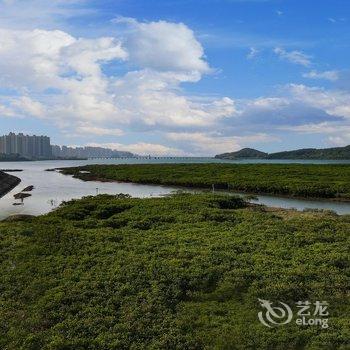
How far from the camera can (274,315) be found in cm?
1536

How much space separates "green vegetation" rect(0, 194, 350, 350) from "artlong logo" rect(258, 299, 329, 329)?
0.25 meters

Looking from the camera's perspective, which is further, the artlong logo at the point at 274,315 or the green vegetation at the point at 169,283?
the artlong logo at the point at 274,315

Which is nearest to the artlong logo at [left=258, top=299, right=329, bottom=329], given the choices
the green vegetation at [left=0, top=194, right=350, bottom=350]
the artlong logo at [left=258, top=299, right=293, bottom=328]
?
the artlong logo at [left=258, top=299, right=293, bottom=328]

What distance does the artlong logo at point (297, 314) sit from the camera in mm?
14719

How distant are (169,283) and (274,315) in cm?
464

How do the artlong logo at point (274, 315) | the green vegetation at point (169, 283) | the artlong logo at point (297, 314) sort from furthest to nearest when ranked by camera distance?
1. the artlong logo at point (274, 315)
2. the artlong logo at point (297, 314)
3. the green vegetation at point (169, 283)

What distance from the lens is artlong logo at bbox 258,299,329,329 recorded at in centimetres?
1472

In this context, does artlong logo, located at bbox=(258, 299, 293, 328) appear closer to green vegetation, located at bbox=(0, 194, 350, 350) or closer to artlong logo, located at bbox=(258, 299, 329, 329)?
→ artlong logo, located at bbox=(258, 299, 329, 329)

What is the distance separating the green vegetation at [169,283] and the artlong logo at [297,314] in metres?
0.25

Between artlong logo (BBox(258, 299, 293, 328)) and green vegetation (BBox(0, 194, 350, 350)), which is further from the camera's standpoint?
artlong logo (BBox(258, 299, 293, 328))

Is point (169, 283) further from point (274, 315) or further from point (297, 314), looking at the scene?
point (297, 314)

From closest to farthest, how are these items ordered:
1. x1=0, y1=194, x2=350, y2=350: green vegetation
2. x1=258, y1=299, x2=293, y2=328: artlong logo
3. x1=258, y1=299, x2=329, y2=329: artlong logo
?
x1=0, y1=194, x2=350, y2=350: green vegetation < x1=258, y1=299, x2=329, y2=329: artlong logo < x1=258, y1=299, x2=293, y2=328: artlong logo

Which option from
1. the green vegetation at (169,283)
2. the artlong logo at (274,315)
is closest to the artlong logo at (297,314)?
the artlong logo at (274,315)

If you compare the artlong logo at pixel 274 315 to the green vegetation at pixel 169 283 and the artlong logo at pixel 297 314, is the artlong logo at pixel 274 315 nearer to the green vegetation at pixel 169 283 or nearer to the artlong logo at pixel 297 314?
the artlong logo at pixel 297 314
